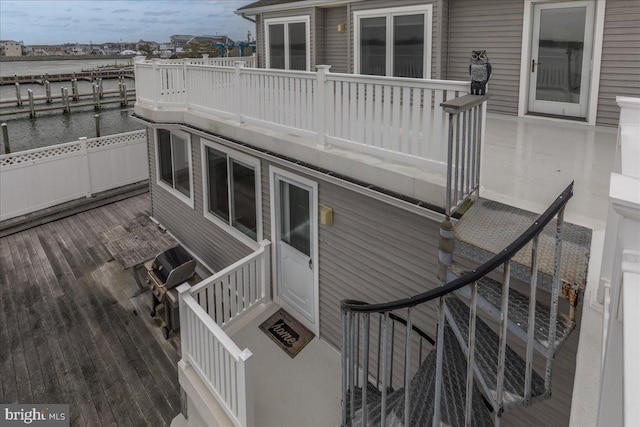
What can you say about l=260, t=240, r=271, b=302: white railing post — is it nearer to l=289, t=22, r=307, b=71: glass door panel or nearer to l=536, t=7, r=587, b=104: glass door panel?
l=536, t=7, r=587, b=104: glass door panel

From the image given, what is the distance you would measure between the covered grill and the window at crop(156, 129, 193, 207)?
61.2 inches

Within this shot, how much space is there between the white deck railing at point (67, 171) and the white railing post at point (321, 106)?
814 centimetres

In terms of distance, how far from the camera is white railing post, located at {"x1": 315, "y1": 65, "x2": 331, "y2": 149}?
14.5ft

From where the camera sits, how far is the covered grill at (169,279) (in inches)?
260

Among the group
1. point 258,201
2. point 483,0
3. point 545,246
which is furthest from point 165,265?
point 483,0

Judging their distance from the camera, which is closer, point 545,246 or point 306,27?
point 545,246

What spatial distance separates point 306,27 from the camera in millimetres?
9594

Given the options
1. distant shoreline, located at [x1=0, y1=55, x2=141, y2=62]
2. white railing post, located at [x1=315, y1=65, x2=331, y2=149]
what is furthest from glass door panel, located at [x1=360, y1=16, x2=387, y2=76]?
distant shoreline, located at [x1=0, y1=55, x2=141, y2=62]

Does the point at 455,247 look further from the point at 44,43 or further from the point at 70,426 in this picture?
the point at 44,43

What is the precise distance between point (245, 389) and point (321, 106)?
3.08 meters

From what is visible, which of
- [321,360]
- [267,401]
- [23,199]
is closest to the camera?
[267,401]

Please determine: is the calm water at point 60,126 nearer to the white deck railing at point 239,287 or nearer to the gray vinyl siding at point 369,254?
the white deck railing at point 239,287

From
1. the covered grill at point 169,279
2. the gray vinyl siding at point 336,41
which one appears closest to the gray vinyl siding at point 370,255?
the covered grill at point 169,279

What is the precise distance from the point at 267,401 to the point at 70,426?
247 centimetres
